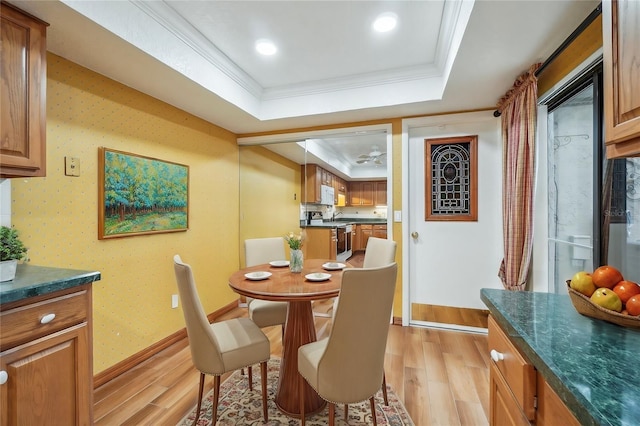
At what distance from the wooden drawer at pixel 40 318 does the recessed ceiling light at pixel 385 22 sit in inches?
92.7

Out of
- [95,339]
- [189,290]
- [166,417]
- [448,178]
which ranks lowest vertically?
[166,417]

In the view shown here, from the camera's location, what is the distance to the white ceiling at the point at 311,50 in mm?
1556

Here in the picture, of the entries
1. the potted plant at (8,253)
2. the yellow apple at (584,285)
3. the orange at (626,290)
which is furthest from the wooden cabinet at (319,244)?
the orange at (626,290)

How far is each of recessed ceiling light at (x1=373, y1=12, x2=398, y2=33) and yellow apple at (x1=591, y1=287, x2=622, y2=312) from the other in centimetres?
189

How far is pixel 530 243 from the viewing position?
2180 mm

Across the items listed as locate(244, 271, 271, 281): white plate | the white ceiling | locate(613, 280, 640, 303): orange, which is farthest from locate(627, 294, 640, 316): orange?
locate(244, 271, 271, 281): white plate

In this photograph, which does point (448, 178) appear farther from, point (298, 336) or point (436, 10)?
point (298, 336)

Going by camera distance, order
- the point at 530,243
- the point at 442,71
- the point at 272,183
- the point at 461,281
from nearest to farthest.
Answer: the point at 530,243 → the point at 442,71 → the point at 461,281 → the point at 272,183

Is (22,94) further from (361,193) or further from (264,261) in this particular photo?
(361,193)

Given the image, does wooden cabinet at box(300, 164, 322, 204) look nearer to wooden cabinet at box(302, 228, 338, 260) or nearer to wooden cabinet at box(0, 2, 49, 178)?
wooden cabinet at box(302, 228, 338, 260)

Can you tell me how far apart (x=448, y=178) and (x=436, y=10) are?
65.6 inches

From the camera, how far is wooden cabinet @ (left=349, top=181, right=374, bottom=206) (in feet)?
22.4

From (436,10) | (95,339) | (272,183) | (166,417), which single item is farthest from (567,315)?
(272,183)

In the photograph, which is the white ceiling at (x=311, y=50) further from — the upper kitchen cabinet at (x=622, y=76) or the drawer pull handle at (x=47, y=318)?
the drawer pull handle at (x=47, y=318)
